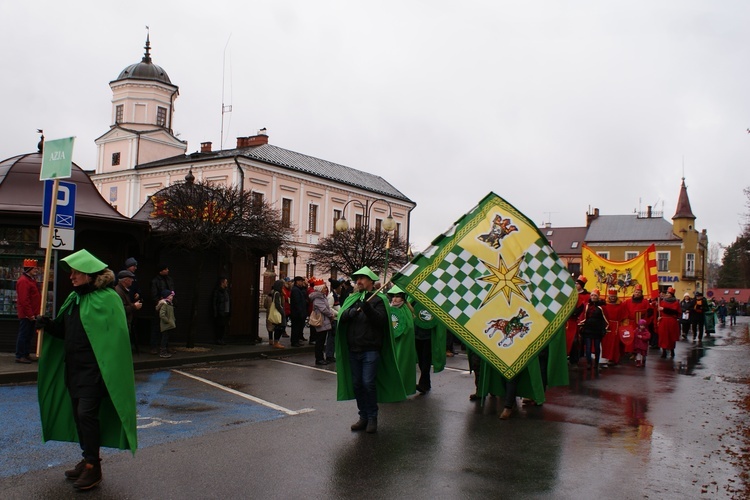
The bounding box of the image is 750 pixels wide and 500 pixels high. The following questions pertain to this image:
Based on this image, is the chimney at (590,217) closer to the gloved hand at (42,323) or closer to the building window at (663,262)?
the building window at (663,262)

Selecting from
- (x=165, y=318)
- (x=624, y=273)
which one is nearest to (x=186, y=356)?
(x=165, y=318)

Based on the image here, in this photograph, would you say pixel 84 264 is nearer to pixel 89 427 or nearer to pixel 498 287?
pixel 89 427

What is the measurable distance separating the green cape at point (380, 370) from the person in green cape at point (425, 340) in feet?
8.84

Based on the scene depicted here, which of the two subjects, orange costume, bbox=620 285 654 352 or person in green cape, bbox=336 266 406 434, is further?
orange costume, bbox=620 285 654 352

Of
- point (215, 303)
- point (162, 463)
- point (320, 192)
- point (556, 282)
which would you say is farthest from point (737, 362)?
→ point (320, 192)

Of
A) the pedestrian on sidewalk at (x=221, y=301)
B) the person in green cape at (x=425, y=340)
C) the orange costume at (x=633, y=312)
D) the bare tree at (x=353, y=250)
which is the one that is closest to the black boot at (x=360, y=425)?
the person in green cape at (x=425, y=340)

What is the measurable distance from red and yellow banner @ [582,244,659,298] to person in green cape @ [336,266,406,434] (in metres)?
13.0

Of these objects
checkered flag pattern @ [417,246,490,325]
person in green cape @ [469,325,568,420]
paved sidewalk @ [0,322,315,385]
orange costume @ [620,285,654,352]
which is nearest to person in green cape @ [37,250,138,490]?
checkered flag pattern @ [417,246,490,325]

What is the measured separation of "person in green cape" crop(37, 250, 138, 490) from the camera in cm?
579

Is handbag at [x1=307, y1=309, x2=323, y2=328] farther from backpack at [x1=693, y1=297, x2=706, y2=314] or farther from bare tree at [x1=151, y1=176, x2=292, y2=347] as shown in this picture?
backpack at [x1=693, y1=297, x2=706, y2=314]

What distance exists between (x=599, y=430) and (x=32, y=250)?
Result: 11847 mm

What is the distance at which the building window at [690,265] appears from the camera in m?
80.3

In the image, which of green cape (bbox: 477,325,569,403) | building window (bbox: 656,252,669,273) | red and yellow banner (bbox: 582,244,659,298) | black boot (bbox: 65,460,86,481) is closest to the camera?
black boot (bbox: 65,460,86,481)

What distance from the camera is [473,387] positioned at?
39.4ft
